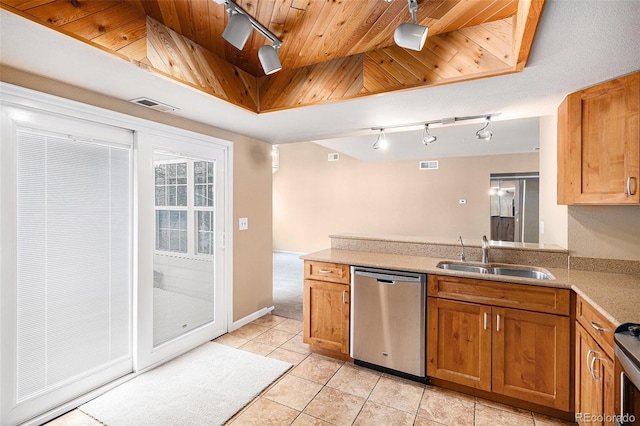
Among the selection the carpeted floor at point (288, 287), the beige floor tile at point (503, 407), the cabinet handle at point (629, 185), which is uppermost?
the cabinet handle at point (629, 185)

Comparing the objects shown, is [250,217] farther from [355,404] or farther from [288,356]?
[355,404]

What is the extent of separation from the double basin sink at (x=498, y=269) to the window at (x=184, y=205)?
227 cm

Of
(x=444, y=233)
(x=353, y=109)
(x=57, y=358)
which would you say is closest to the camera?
(x=57, y=358)

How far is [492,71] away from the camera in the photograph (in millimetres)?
1824

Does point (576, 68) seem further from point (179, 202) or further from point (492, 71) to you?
point (179, 202)

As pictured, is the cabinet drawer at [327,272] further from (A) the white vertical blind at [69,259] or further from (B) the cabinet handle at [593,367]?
(B) the cabinet handle at [593,367]

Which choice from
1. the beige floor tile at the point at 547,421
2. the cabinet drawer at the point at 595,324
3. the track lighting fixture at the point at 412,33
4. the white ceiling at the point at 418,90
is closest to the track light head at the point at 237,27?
the white ceiling at the point at 418,90

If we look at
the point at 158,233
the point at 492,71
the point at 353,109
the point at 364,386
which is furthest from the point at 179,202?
the point at 492,71

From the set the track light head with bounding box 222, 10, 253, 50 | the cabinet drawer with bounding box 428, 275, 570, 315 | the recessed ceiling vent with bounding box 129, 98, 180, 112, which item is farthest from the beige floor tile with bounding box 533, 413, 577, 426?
the recessed ceiling vent with bounding box 129, 98, 180, 112

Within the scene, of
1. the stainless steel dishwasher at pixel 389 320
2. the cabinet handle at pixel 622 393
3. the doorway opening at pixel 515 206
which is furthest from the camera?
the doorway opening at pixel 515 206

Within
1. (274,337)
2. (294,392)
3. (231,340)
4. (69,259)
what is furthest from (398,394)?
(69,259)

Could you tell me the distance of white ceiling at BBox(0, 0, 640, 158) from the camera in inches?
54.7

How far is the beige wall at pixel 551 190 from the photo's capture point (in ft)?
8.45

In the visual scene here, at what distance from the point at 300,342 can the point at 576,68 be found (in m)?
3.08
